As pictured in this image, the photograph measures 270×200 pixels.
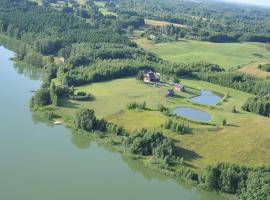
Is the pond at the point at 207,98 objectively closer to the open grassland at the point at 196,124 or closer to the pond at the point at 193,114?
the open grassland at the point at 196,124

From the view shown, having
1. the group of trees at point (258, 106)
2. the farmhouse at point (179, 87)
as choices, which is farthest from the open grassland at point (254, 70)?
the group of trees at point (258, 106)

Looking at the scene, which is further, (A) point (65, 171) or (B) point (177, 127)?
(B) point (177, 127)

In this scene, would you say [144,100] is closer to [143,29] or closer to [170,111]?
[170,111]

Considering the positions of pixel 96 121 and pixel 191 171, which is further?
pixel 96 121

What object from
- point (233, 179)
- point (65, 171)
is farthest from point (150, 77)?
point (233, 179)

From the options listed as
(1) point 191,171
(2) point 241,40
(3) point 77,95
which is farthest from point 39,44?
(2) point 241,40

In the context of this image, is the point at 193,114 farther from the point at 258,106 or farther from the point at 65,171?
the point at 65,171
